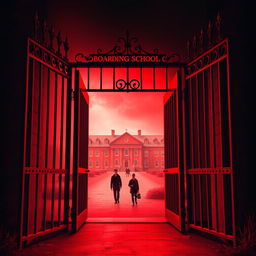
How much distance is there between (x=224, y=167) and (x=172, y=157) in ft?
5.34

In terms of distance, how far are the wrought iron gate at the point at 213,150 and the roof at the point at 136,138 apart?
173ft

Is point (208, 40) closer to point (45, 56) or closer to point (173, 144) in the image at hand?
point (173, 144)

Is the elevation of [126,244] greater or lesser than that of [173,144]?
lesser

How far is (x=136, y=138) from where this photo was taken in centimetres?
5756

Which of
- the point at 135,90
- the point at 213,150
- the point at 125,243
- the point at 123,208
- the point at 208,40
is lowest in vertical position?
the point at 123,208

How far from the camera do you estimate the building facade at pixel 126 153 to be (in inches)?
2235

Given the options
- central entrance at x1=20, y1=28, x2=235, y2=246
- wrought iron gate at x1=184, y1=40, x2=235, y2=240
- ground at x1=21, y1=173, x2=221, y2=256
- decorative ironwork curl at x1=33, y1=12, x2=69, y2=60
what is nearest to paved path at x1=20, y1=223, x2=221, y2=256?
ground at x1=21, y1=173, x2=221, y2=256

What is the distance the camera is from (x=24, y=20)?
14.5ft

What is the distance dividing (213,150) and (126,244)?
178 cm

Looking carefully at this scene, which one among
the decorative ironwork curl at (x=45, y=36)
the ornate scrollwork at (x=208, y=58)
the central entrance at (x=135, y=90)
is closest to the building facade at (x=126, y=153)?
the central entrance at (x=135, y=90)

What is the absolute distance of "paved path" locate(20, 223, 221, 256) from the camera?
134 inches

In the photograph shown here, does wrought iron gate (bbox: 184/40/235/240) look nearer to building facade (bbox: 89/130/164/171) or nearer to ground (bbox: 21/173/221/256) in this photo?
ground (bbox: 21/173/221/256)

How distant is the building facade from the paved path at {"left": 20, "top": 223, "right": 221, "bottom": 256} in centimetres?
5130

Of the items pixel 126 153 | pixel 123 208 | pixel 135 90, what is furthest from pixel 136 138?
pixel 135 90
